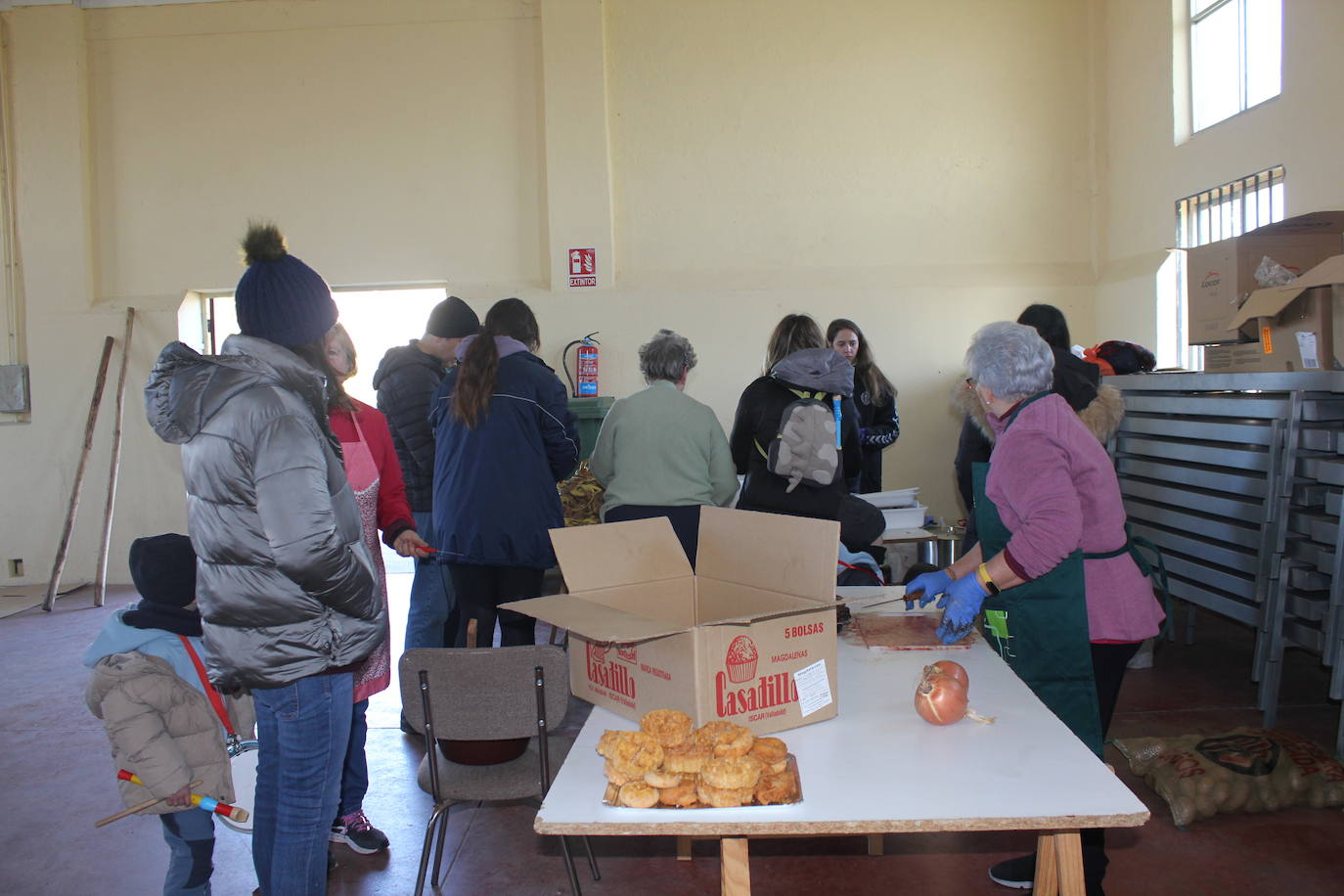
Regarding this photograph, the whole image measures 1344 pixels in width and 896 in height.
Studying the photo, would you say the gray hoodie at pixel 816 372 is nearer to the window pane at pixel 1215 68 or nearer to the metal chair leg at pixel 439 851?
the metal chair leg at pixel 439 851

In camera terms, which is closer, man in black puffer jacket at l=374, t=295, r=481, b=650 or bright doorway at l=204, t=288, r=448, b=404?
man in black puffer jacket at l=374, t=295, r=481, b=650

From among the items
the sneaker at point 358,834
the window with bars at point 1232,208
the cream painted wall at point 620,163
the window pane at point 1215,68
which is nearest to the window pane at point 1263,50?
the window pane at point 1215,68

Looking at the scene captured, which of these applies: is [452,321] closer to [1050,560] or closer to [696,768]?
[1050,560]

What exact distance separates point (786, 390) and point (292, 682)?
198 cm

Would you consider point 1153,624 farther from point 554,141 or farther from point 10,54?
point 10,54

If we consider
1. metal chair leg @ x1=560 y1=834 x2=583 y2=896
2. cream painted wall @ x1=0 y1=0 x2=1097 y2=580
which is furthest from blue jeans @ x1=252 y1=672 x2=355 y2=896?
cream painted wall @ x1=0 y1=0 x2=1097 y2=580

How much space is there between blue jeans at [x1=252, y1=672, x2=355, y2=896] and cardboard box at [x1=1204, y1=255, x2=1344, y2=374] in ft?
11.3

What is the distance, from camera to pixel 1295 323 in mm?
3553

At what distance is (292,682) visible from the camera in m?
1.86

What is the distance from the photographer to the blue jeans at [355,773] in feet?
9.13

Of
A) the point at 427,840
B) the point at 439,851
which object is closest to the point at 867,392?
the point at 439,851

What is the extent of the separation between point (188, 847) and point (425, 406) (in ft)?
5.99

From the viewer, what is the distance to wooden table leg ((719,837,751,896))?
153cm

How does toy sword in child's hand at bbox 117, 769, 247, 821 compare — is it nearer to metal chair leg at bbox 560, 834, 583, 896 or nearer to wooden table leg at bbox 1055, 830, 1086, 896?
metal chair leg at bbox 560, 834, 583, 896
